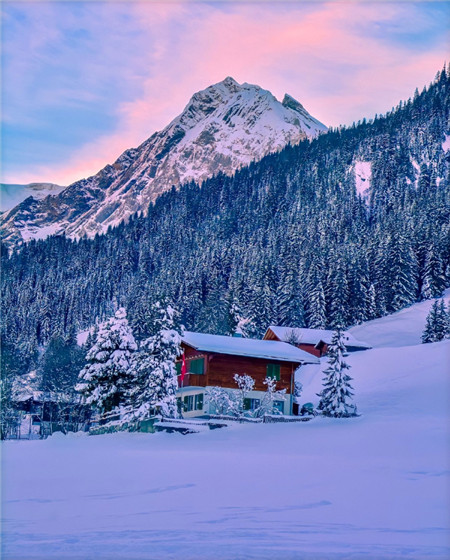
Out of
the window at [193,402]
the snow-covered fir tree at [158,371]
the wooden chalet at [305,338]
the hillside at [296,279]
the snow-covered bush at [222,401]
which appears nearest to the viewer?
the snow-covered fir tree at [158,371]

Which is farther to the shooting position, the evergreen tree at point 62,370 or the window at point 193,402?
the evergreen tree at point 62,370

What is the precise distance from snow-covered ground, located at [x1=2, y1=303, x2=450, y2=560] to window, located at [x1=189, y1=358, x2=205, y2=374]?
1355 cm

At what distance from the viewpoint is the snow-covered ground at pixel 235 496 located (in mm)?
10633

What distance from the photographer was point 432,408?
36469 mm

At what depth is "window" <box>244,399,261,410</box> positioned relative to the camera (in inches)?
1794

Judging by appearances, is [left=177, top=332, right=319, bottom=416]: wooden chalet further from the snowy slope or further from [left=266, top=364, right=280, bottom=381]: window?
the snowy slope

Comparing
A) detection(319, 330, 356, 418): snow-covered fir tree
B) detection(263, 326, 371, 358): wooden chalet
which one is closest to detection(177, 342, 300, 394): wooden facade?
detection(319, 330, 356, 418): snow-covered fir tree

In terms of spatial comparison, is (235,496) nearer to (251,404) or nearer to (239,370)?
(239,370)

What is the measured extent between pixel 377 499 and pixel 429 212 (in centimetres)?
13460

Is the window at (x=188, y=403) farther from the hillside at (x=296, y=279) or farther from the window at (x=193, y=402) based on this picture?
the hillside at (x=296, y=279)

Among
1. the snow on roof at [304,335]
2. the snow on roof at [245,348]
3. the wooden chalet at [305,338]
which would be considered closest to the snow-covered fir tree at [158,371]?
the snow on roof at [245,348]

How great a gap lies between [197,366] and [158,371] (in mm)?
8569

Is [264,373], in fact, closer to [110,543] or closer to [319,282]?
[110,543]

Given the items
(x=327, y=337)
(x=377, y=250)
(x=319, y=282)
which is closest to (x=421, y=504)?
(x=327, y=337)
